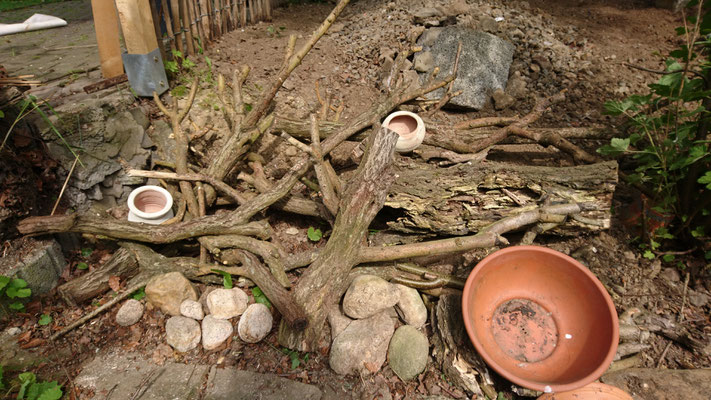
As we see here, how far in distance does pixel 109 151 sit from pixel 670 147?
4350mm

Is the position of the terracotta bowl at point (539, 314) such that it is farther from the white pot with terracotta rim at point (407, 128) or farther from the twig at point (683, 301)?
the white pot with terracotta rim at point (407, 128)

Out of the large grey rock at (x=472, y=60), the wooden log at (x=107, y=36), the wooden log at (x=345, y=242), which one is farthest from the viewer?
the large grey rock at (x=472, y=60)

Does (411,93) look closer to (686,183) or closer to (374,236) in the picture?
(374,236)

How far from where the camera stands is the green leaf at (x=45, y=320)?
8.41 feet

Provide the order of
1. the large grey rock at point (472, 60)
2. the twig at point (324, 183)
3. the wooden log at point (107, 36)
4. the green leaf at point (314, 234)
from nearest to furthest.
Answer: the twig at point (324, 183)
the green leaf at point (314, 234)
the wooden log at point (107, 36)
the large grey rock at point (472, 60)

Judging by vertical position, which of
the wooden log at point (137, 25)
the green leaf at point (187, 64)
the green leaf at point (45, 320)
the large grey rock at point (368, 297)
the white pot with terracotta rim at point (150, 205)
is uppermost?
the wooden log at point (137, 25)

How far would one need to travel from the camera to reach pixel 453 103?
15.2 ft

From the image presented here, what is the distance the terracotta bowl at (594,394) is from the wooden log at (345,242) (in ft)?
4.56

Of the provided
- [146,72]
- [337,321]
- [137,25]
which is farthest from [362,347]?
[137,25]

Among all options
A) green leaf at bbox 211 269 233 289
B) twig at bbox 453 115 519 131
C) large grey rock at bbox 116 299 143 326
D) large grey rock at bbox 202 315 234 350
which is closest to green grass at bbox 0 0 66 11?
large grey rock at bbox 116 299 143 326

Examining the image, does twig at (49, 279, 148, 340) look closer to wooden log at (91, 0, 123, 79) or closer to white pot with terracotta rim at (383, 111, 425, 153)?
wooden log at (91, 0, 123, 79)

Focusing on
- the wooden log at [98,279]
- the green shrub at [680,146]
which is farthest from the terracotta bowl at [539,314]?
the wooden log at [98,279]

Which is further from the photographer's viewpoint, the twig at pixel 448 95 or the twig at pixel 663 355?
the twig at pixel 448 95

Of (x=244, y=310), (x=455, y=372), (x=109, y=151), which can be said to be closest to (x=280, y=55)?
(x=109, y=151)
